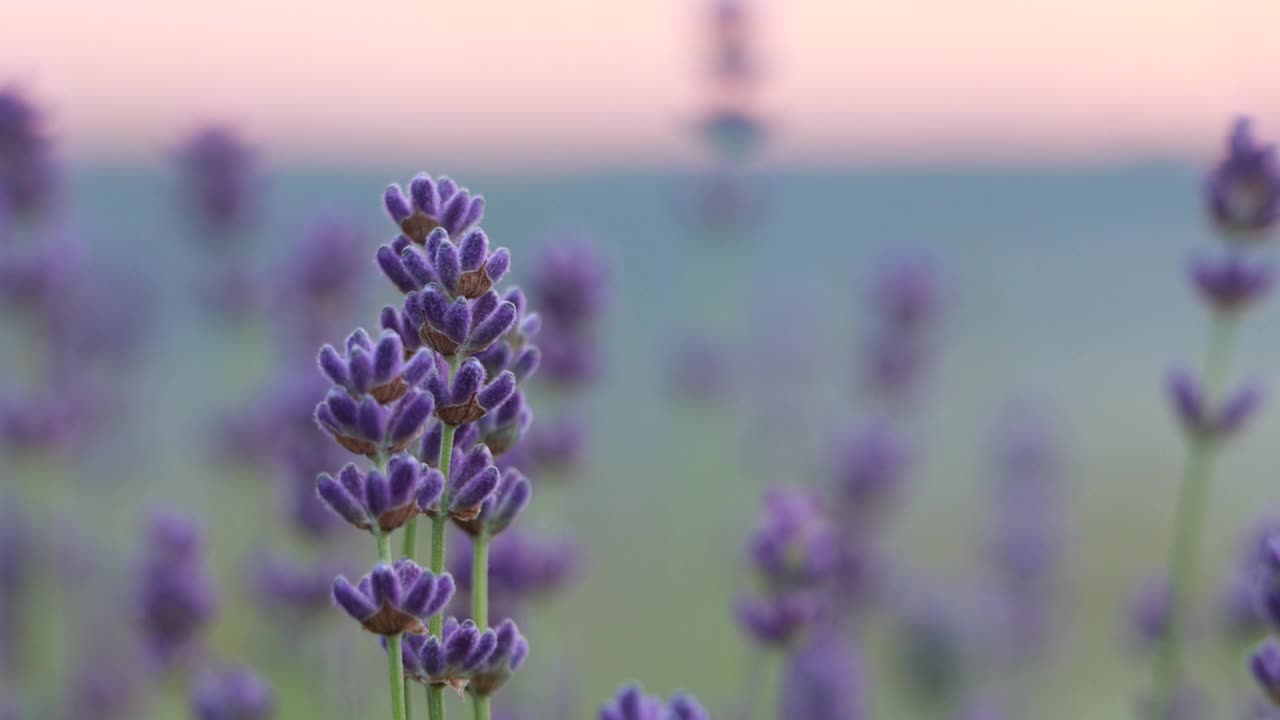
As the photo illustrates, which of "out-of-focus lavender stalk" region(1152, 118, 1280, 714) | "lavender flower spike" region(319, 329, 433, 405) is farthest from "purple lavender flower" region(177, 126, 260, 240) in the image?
"lavender flower spike" region(319, 329, 433, 405)

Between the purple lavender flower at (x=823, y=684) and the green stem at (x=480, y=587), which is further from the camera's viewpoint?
the purple lavender flower at (x=823, y=684)

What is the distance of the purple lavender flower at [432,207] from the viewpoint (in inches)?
60.6

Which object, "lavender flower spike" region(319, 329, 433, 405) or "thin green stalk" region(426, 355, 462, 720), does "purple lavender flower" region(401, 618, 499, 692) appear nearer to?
"thin green stalk" region(426, 355, 462, 720)

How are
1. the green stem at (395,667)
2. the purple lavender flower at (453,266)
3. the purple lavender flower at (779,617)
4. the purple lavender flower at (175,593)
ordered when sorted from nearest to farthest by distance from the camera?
the green stem at (395,667), the purple lavender flower at (453,266), the purple lavender flower at (779,617), the purple lavender flower at (175,593)

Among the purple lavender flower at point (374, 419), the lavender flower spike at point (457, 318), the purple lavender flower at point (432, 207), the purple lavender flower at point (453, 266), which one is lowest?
the purple lavender flower at point (374, 419)

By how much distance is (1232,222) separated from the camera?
103 inches

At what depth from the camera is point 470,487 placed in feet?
4.68

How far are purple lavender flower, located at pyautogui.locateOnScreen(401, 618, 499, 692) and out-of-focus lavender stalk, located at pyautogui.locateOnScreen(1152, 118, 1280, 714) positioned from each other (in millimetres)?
1591

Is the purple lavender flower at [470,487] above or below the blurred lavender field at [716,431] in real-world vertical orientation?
above

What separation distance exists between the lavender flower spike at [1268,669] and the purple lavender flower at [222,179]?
3.59 m

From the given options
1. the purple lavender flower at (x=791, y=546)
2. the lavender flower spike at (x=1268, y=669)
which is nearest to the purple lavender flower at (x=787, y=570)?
the purple lavender flower at (x=791, y=546)

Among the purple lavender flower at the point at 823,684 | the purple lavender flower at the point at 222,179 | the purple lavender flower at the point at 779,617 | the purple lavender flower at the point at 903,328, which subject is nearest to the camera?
the purple lavender flower at the point at 779,617

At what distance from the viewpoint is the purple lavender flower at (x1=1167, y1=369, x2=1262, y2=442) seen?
8.81 feet

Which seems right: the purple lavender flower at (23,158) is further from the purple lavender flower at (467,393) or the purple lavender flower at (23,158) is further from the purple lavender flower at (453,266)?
the purple lavender flower at (467,393)
